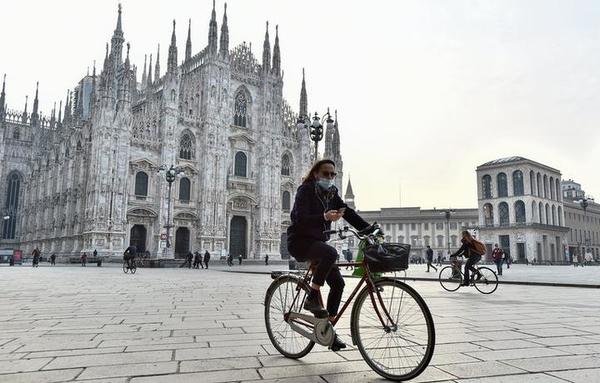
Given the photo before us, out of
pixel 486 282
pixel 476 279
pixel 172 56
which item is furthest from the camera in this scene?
pixel 172 56

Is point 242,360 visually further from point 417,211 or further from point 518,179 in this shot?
point 417,211

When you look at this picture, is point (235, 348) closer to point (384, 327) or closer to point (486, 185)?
point (384, 327)

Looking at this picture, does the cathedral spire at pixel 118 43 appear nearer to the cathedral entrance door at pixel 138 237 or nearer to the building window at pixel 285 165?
the cathedral entrance door at pixel 138 237

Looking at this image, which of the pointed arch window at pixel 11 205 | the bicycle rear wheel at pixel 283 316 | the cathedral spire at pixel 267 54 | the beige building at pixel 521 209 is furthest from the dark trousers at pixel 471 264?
the pointed arch window at pixel 11 205

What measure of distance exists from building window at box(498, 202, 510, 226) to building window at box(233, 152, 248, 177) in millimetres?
40027

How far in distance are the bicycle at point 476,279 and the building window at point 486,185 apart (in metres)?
57.7

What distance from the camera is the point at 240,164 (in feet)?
144

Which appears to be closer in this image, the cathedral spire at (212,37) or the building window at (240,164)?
the cathedral spire at (212,37)

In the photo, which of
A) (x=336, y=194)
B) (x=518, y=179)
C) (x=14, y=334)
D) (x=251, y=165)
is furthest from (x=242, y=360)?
(x=518, y=179)

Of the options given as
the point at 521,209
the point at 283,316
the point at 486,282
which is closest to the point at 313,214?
the point at 283,316

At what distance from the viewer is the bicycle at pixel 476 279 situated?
35.6 feet

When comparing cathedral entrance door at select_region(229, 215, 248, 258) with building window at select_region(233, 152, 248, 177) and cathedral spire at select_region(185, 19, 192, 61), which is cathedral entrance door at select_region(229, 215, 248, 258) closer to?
building window at select_region(233, 152, 248, 177)

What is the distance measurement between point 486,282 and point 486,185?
59618 millimetres

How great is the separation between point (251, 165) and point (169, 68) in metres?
12.0
